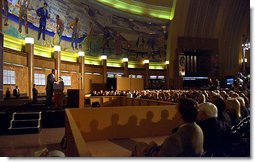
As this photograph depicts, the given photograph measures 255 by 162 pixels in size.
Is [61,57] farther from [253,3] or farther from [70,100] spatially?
[253,3]

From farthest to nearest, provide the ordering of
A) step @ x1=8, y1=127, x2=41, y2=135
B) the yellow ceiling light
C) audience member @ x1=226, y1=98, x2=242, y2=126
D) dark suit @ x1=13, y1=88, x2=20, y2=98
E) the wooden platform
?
1. the yellow ceiling light
2. dark suit @ x1=13, y1=88, x2=20, y2=98
3. step @ x1=8, y1=127, x2=41, y2=135
4. the wooden platform
5. audience member @ x1=226, y1=98, x2=242, y2=126

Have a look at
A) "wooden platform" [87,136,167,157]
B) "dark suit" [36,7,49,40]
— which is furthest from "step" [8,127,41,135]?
"dark suit" [36,7,49,40]

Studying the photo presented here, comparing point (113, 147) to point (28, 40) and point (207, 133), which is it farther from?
point (28, 40)

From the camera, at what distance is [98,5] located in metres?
13.7

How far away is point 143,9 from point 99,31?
3460mm

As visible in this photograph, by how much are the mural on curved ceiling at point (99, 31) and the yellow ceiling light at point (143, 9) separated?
476 millimetres

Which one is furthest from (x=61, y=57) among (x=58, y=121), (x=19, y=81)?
(x=58, y=121)

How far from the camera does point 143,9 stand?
15836 mm

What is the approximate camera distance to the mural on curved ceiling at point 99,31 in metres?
9.38

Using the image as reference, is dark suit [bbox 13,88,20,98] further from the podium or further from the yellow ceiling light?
the yellow ceiling light

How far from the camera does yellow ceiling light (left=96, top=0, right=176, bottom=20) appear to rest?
14805 mm

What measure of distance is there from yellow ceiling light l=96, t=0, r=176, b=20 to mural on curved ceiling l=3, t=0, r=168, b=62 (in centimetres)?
48

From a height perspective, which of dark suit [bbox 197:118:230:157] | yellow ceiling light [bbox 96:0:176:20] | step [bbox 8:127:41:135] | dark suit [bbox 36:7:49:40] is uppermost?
yellow ceiling light [bbox 96:0:176:20]

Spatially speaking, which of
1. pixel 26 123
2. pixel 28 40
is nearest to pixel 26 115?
pixel 26 123
